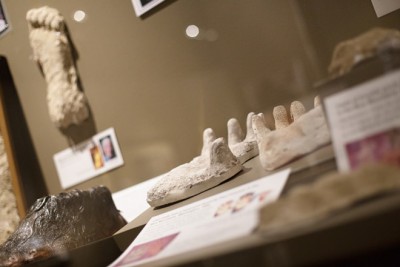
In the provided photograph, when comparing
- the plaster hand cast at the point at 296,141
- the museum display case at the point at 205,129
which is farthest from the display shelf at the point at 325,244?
the plaster hand cast at the point at 296,141

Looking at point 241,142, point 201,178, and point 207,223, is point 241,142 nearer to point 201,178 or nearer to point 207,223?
point 201,178

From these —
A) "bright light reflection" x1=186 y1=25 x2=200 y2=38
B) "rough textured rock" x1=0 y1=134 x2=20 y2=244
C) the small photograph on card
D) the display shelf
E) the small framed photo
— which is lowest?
the display shelf

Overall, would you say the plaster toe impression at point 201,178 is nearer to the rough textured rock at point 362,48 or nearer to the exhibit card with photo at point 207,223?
Result: the exhibit card with photo at point 207,223

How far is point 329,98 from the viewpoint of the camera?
2.52 ft

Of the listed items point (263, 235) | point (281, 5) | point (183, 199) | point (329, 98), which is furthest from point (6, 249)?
point (281, 5)

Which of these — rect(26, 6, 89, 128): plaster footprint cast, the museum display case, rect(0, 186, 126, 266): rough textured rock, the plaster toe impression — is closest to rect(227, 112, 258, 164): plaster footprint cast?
the museum display case

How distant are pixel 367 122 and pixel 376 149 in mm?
50

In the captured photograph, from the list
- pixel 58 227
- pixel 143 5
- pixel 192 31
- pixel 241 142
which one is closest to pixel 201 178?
pixel 241 142

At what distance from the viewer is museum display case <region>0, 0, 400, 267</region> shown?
2.22ft

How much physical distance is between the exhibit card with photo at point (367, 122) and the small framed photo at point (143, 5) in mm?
1344

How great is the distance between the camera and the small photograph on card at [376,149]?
2.17 feet

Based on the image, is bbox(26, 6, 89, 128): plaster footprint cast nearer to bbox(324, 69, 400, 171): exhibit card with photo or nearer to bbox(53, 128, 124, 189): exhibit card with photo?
bbox(53, 128, 124, 189): exhibit card with photo

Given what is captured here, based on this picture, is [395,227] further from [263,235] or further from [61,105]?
[61,105]

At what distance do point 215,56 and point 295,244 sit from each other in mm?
1239
